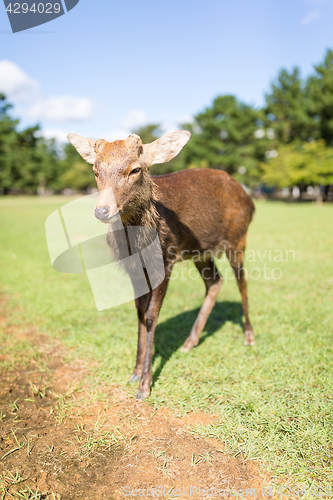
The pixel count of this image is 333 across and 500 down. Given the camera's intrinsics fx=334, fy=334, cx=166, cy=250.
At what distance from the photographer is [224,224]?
3.98 meters

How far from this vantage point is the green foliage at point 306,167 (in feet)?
112

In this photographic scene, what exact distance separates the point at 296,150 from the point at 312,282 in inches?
1540

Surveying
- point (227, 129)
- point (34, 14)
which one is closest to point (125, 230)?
point (34, 14)

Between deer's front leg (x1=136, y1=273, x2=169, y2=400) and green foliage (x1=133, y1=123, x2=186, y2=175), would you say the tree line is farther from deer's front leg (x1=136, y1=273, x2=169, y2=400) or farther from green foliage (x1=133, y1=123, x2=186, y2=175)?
deer's front leg (x1=136, y1=273, x2=169, y2=400)

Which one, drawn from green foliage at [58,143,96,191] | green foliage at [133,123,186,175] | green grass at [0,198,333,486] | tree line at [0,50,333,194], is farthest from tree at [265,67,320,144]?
green grass at [0,198,333,486]

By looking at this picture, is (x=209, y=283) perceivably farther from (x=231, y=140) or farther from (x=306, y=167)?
(x=231, y=140)

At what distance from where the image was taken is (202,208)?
3.66 m

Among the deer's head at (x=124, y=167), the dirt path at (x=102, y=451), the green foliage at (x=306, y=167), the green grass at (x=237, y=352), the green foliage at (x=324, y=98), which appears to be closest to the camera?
the dirt path at (x=102, y=451)

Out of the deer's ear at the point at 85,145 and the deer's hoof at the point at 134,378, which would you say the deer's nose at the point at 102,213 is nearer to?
the deer's ear at the point at 85,145

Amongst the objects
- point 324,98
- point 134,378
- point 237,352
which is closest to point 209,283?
point 237,352

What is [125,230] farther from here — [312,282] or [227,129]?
[227,129]

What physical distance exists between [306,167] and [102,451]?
3799 cm

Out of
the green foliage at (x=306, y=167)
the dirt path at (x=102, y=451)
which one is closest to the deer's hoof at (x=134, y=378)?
the dirt path at (x=102, y=451)

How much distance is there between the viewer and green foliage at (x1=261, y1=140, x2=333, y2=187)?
112ft
